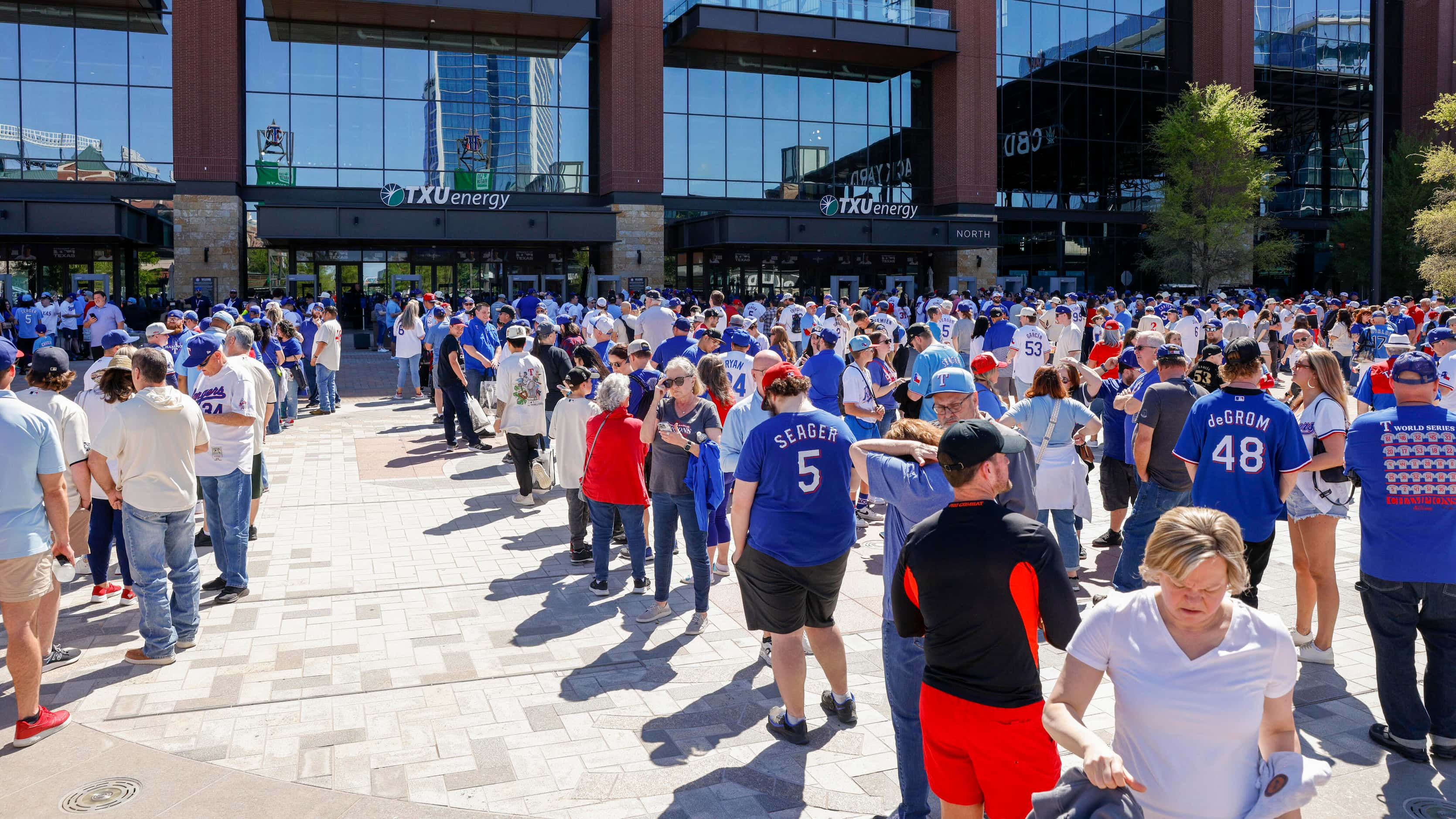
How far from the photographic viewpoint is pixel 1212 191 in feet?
136

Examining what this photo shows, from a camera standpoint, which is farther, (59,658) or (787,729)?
(59,658)

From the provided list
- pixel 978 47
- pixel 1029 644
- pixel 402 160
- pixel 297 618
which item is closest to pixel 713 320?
pixel 297 618

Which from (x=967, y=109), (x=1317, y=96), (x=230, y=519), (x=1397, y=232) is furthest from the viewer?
(x=1317, y=96)

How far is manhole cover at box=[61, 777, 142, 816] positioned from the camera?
4797mm

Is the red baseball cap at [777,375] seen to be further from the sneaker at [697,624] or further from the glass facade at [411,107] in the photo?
the glass facade at [411,107]

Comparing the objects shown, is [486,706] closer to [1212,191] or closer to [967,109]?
[967,109]

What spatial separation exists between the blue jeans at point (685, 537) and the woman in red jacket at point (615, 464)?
0.38m

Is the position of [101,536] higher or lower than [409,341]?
lower

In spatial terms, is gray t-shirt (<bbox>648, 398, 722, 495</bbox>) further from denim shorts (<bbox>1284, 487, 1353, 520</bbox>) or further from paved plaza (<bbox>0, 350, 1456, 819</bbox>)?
denim shorts (<bbox>1284, 487, 1353, 520</bbox>)

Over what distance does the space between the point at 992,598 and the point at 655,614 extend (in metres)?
4.34

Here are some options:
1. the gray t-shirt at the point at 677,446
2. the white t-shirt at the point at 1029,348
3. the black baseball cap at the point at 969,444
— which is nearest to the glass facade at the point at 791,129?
the white t-shirt at the point at 1029,348

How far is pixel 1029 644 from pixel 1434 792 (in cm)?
286

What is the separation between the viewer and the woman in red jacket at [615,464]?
7.62m

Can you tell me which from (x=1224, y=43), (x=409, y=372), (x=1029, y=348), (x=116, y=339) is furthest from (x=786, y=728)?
(x=1224, y=43)
